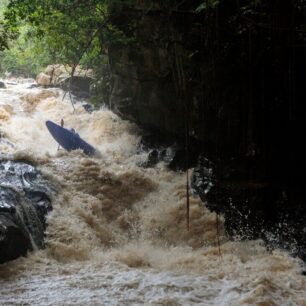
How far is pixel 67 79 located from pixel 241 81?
9.16 metres

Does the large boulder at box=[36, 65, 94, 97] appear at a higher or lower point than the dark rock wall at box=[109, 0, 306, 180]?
higher

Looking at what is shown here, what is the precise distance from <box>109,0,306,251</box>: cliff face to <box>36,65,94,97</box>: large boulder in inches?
247

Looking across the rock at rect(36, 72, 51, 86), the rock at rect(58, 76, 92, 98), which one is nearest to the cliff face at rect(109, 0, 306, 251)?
the rock at rect(58, 76, 92, 98)

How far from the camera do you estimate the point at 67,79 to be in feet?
46.0

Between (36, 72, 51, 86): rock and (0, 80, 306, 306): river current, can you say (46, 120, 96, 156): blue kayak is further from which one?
(36, 72, 51, 86): rock

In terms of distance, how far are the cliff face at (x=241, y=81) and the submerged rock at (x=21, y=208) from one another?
8.25ft

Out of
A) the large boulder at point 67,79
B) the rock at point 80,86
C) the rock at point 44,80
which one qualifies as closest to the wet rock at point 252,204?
the large boulder at point 67,79

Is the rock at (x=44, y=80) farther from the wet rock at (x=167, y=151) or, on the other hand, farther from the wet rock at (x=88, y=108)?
the wet rock at (x=167, y=151)

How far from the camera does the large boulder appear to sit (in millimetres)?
13577

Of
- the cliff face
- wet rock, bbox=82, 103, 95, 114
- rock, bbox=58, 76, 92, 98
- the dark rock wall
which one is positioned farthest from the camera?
rock, bbox=58, 76, 92, 98

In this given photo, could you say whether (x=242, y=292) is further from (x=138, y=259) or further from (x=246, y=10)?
(x=246, y=10)

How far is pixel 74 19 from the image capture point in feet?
25.9

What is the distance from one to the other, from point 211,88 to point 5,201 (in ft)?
11.4

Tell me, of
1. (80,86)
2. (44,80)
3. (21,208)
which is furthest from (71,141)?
(44,80)
